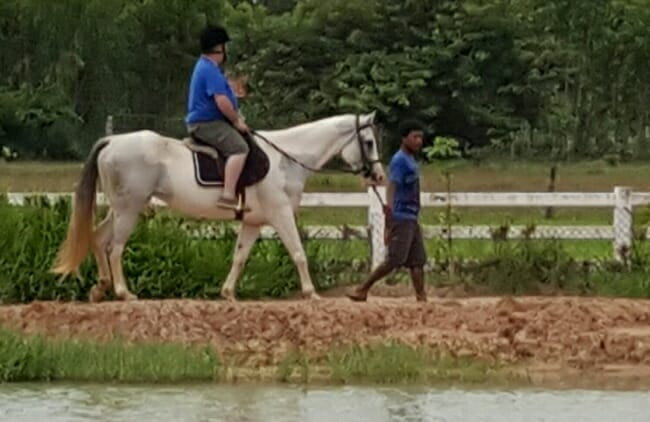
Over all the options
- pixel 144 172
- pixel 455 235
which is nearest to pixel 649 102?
pixel 455 235

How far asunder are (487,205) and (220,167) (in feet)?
11.7

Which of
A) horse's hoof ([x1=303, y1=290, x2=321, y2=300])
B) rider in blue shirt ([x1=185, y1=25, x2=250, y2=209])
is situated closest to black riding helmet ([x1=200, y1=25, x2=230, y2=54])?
rider in blue shirt ([x1=185, y1=25, x2=250, y2=209])

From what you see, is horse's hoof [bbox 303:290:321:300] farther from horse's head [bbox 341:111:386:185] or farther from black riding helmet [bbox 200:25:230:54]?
black riding helmet [bbox 200:25:230:54]

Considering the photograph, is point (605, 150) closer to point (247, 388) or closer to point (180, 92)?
point (180, 92)

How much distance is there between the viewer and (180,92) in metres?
58.4

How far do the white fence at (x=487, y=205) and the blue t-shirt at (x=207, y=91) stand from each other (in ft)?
7.06

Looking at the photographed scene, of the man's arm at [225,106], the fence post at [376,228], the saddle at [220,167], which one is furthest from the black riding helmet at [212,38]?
the fence post at [376,228]

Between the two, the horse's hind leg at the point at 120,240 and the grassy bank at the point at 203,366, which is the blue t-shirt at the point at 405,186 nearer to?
the horse's hind leg at the point at 120,240

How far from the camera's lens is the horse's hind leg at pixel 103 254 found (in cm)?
1748

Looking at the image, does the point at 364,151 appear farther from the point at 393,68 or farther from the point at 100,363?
the point at 393,68

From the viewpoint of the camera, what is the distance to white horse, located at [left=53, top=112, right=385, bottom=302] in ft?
56.8

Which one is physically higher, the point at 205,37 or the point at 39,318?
the point at 205,37

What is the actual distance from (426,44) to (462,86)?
5.26ft

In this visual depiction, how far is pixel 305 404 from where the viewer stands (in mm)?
12539
